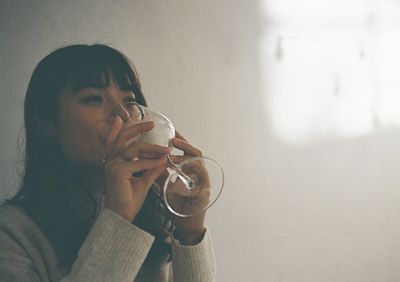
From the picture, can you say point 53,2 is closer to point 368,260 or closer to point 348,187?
point 348,187

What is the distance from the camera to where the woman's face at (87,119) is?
715 mm

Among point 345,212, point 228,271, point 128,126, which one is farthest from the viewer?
point 345,212

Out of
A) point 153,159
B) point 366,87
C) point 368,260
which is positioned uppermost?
point 153,159

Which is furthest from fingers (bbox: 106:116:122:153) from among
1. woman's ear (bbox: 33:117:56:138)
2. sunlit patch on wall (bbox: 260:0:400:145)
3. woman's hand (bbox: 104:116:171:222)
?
sunlit patch on wall (bbox: 260:0:400:145)

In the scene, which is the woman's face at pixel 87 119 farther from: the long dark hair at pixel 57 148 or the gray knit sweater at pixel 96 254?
the gray knit sweater at pixel 96 254

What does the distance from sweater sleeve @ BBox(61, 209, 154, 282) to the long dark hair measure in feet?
0.52

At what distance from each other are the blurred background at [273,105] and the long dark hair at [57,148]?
0.66ft

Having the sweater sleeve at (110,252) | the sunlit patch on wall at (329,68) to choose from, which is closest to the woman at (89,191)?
the sweater sleeve at (110,252)

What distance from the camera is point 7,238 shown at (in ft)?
2.16

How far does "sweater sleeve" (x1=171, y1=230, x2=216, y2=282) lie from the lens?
30.2 inches

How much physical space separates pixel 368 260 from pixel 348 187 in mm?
313

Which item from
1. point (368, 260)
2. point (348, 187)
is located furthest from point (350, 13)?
point (368, 260)

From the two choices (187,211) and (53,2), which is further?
(53,2)

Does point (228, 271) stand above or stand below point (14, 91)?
below
